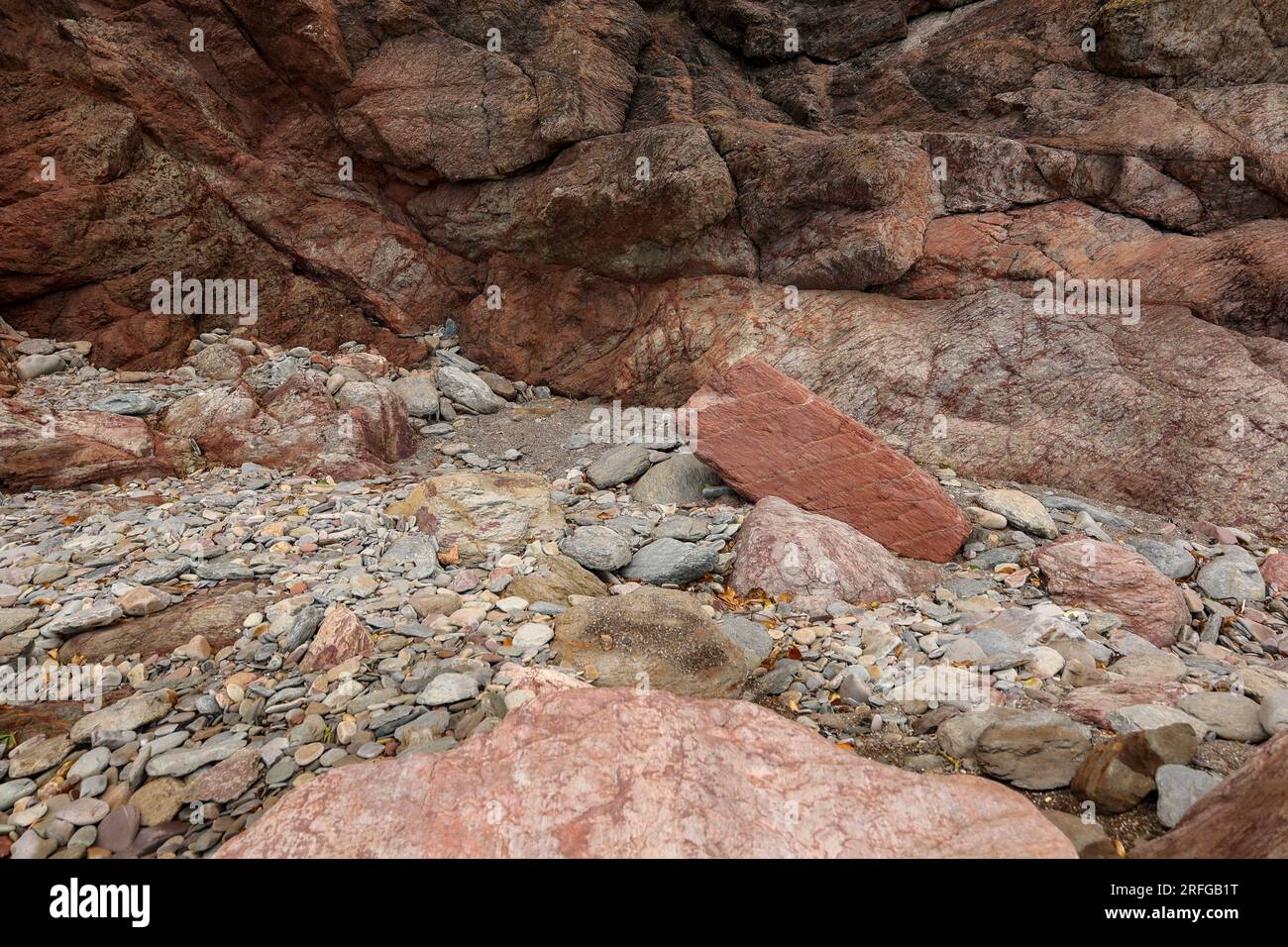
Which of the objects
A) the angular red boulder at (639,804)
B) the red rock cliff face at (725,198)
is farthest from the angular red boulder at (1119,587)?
the angular red boulder at (639,804)

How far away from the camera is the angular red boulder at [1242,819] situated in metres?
2.20

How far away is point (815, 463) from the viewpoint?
767 cm

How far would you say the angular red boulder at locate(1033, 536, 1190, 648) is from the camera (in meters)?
5.47

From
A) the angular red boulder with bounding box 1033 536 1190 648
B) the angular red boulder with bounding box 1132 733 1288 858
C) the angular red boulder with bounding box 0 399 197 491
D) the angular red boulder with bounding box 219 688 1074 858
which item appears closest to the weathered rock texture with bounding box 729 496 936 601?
the angular red boulder with bounding box 1033 536 1190 648

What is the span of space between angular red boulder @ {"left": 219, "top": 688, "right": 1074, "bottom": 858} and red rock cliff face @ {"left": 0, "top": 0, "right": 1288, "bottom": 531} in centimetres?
796

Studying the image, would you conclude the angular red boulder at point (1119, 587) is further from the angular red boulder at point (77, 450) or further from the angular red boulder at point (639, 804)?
the angular red boulder at point (77, 450)

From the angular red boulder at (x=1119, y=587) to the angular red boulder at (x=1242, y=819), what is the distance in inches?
139

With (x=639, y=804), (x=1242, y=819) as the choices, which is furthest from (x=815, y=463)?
(x=639, y=804)

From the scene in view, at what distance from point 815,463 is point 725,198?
299 inches

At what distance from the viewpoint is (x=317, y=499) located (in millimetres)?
7523
